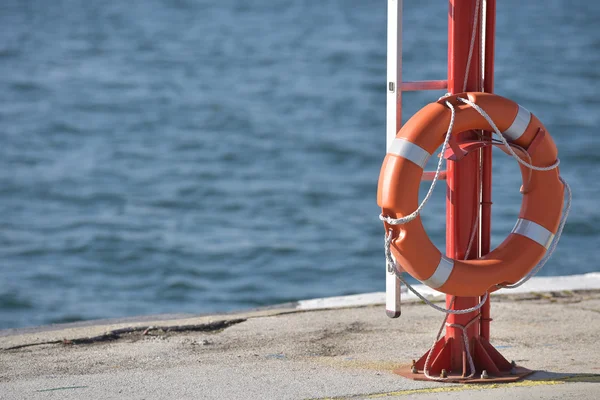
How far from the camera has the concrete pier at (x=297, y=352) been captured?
11.9ft

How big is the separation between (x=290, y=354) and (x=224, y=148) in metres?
11.1

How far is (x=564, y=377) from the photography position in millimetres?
3727

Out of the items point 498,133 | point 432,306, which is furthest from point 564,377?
point 498,133

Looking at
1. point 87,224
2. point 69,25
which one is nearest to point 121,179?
point 87,224

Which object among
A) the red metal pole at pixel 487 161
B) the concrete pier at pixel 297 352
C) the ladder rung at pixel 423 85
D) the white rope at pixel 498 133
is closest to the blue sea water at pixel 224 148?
the concrete pier at pixel 297 352

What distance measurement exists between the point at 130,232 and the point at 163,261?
95 centimetres

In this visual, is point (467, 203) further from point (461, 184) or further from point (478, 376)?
point (478, 376)

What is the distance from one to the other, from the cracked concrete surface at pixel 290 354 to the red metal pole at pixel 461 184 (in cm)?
24

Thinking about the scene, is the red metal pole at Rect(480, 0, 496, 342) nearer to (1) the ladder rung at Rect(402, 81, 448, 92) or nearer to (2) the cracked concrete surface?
(1) the ladder rung at Rect(402, 81, 448, 92)

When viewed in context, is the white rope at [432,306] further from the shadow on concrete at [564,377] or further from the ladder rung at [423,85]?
the ladder rung at [423,85]

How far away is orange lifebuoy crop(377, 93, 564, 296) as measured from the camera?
3529 mm

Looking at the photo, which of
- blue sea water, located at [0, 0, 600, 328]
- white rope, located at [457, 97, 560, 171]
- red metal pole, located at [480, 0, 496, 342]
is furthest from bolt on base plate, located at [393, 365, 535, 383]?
blue sea water, located at [0, 0, 600, 328]

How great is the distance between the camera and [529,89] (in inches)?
722

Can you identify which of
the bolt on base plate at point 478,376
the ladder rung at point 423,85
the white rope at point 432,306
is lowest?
the bolt on base plate at point 478,376
